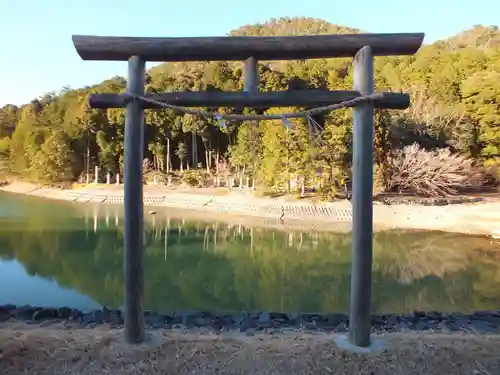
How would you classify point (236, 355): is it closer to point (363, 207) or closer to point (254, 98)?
point (363, 207)

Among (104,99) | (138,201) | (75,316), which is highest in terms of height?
(104,99)

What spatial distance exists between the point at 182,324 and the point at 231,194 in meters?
17.3

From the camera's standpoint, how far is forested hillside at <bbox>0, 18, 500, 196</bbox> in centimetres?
1777

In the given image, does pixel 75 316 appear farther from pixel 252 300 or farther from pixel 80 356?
pixel 252 300

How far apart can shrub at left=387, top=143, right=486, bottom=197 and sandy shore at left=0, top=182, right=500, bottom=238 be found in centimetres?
182

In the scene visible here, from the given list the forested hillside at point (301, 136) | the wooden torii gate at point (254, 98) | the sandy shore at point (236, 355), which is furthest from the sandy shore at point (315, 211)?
the wooden torii gate at point (254, 98)

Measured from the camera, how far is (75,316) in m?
4.31

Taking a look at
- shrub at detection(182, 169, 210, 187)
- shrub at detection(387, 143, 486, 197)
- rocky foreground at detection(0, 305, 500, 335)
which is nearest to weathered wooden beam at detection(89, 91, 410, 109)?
rocky foreground at detection(0, 305, 500, 335)

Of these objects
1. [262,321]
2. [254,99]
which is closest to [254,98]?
[254,99]

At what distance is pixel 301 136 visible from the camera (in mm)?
17562

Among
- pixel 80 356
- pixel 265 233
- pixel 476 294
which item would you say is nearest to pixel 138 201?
pixel 80 356

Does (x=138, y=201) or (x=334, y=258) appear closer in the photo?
(x=138, y=201)

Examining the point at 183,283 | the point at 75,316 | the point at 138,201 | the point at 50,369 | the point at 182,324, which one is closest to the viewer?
the point at 50,369

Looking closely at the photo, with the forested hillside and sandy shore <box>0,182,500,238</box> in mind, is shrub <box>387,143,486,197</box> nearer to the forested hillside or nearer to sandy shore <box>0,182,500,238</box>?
the forested hillside
